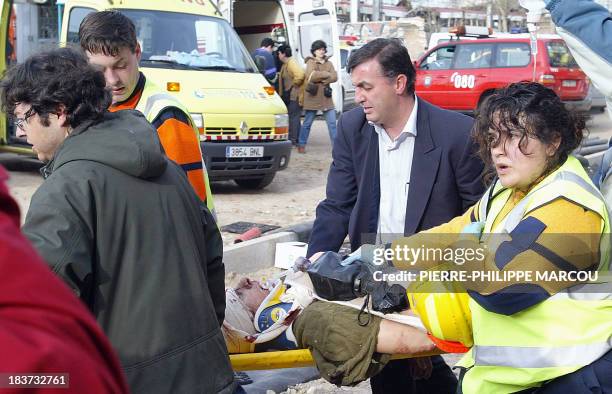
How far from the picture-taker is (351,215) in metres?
3.88

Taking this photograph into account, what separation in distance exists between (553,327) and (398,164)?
1484 millimetres

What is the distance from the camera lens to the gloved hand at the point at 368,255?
11.0ft

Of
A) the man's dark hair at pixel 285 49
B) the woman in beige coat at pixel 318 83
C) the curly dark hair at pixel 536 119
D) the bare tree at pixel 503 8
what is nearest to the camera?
the curly dark hair at pixel 536 119

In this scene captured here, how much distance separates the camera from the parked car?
Answer: 1786cm

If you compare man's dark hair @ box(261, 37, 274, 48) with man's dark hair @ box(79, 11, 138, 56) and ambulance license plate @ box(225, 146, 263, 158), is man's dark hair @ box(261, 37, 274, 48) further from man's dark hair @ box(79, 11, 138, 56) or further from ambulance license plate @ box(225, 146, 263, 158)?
man's dark hair @ box(79, 11, 138, 56)

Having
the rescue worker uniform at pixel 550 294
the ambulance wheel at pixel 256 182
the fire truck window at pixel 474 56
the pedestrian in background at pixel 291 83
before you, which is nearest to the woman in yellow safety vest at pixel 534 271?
the rescue worker uniform at pixel 550 294

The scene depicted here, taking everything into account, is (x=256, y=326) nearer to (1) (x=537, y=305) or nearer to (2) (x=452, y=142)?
(2) (x=452, y=142)

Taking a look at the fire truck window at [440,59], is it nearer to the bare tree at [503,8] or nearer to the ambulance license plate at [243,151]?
the ambulance license plate at [243,151]

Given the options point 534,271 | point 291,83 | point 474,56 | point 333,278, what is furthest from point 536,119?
point 474,56

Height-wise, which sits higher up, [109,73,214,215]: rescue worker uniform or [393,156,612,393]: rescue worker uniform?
[109,73,214,215]: rescue worker uniform

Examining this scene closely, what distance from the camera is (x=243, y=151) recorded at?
34.9 feet

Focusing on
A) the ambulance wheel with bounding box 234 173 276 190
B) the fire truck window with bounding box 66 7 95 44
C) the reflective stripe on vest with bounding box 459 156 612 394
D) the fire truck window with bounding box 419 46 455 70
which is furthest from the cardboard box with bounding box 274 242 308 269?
the fire truck window with bounding box 419 46 455 70

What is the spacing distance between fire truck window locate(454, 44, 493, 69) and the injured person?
15888 mm

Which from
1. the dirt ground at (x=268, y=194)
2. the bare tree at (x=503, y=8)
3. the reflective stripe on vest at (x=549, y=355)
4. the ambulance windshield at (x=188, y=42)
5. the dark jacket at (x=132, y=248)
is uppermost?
the bare tree at (x=503, y=8)
